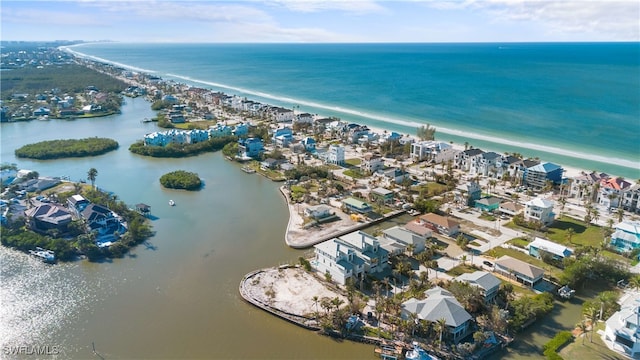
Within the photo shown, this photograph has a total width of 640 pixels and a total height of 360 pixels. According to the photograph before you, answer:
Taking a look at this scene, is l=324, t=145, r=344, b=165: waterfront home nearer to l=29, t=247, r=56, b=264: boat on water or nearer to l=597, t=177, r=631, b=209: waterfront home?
l=597, t=177, r=631, b=209: waterfront home

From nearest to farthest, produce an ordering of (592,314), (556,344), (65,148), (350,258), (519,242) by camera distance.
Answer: (556,344) → (592,314) → (350,258) → (519,242) → (65,148)

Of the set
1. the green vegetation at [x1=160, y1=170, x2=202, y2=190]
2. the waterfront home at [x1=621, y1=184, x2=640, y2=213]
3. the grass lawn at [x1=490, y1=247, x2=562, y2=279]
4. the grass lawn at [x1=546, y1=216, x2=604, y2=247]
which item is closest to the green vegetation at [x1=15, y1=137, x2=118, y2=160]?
the green vegetation at [x1=160, y1=170, x2=202, y2=190]

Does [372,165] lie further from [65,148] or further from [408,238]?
[65,148]

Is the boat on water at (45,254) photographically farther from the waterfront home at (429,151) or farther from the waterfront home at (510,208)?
the waterfront home at (429,151)

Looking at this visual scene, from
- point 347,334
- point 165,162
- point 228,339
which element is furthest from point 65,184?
point 347,334

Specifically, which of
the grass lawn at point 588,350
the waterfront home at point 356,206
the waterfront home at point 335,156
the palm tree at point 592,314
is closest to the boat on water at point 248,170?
the waterfront home at point 335,156

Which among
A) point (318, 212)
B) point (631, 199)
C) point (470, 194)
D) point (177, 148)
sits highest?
point (631, 199)

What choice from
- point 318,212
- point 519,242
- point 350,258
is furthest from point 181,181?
point 519,242
